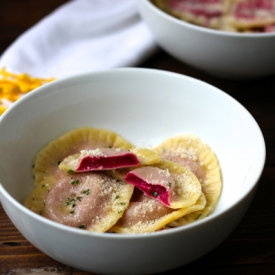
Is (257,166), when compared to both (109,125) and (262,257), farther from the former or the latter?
(109,125)

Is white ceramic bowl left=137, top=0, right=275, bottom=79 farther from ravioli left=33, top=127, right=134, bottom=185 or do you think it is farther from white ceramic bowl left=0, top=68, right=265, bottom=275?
ravioli left=33, top=127, right=134, bottom=185

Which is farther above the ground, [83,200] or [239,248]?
[83,200]

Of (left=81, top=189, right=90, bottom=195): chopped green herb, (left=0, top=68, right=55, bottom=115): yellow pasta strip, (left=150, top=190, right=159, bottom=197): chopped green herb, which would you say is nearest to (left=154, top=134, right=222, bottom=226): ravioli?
(left=150, top=190, right=159, bottom=197): chopped green herb

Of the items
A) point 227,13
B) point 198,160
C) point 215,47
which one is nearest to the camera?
point 198,160

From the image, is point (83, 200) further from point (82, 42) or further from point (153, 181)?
point (82, 42)

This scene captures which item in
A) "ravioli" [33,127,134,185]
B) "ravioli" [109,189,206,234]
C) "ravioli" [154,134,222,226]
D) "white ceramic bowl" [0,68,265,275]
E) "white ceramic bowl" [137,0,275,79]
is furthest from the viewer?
"white ceramic bowl" [137,0,275,79]

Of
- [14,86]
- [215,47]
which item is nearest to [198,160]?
[215,47]

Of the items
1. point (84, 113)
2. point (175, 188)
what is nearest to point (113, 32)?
point (84, 113)

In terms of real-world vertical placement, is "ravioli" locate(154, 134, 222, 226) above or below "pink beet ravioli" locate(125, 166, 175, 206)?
below
